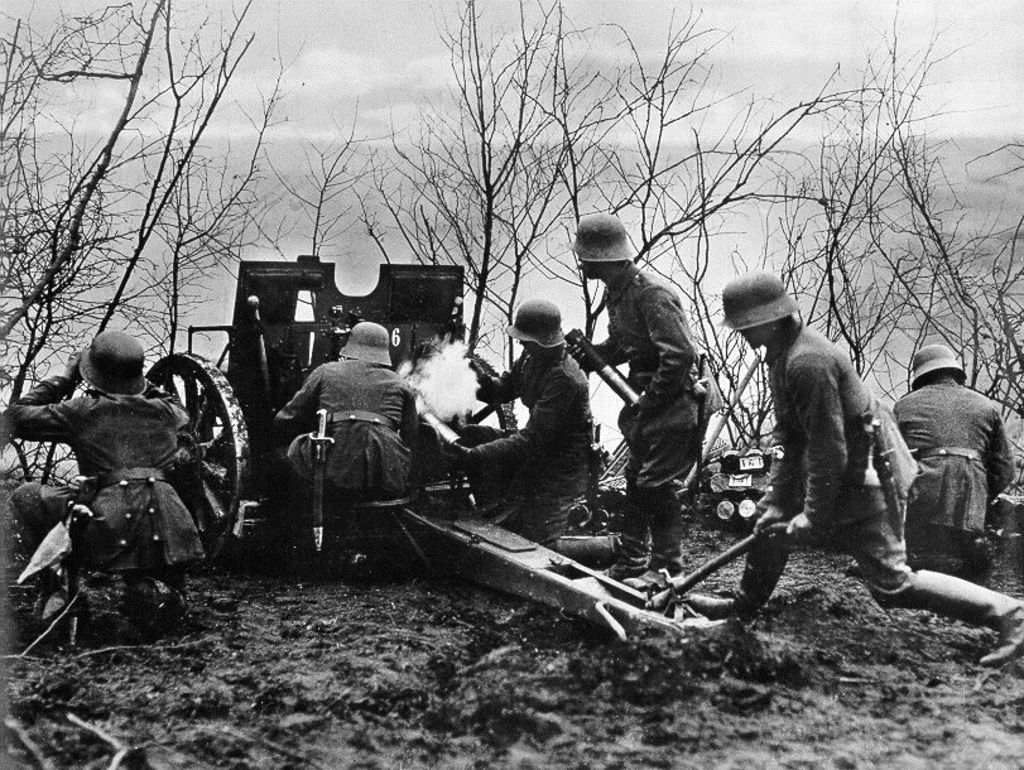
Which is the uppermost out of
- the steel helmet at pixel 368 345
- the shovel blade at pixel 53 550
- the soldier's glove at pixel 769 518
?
the steel helmet at pixel 368 345

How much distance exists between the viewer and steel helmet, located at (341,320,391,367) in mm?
6316

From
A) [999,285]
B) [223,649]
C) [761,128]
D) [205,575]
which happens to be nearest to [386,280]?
[205,575]

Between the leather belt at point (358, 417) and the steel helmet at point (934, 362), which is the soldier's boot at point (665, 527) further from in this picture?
the steel helmet at point (934, 362)

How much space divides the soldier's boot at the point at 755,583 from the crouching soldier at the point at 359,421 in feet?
6.55

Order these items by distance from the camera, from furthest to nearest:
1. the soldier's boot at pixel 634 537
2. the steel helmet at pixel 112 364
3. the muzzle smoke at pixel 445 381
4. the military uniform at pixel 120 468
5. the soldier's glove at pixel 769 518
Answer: the muzzle smoke at pixel 445 381, the soldier's boot at pixel 634 537, the steel helmet at pixel 112 364, the military uniform at pixel 120 468, the soldier's glove at pixel 769 518

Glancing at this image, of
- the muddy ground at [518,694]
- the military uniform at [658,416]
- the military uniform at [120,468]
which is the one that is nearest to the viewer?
the muddy ground at [518,694]

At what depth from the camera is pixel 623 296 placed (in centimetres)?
574

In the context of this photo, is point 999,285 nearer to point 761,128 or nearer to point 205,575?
point 761,128

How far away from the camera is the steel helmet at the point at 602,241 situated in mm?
5746

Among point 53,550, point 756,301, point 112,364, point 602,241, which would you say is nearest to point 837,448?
point 756,301

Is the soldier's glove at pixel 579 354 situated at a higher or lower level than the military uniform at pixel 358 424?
higher

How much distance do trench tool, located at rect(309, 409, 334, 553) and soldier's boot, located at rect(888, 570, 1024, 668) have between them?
2.96m

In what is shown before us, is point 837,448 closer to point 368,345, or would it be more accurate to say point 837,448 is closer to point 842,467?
point 842,467

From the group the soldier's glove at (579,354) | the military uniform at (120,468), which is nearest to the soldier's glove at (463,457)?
the soldier's glove at (579,354)
